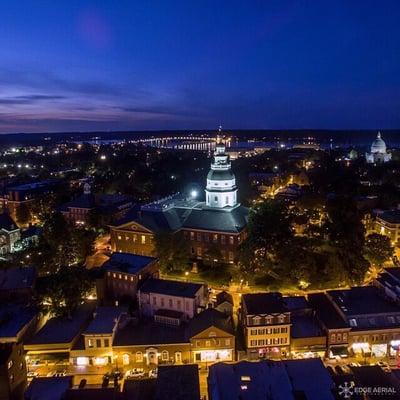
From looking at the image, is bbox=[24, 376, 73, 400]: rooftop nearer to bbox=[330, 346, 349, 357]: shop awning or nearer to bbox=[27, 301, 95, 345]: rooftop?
bbox=[27, 301, 95, 345]: rooftop

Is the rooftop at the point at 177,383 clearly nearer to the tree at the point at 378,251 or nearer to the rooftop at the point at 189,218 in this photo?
the rooftop at the point at 189,218

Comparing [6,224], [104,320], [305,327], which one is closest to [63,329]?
[104,320]

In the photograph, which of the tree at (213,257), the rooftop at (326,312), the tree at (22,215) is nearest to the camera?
the rooftop at (326,312)

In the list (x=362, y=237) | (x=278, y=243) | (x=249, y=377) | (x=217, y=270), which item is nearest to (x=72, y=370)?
(x=249, y=377)

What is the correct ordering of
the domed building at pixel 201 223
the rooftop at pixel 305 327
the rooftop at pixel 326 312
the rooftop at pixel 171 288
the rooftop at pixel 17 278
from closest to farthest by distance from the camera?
1. the rooftop at pixel 326 312
2. the rooftop at pixel 305 327
3. the rooftop at pixel 171 288
4. the rooftop at pixel 17 278
5. the domed building at pixel 201 223

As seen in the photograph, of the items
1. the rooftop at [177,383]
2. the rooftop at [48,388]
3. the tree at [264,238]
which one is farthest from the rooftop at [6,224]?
the rooftop at [177,383]

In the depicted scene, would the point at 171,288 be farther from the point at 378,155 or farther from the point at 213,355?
the point at 378,155

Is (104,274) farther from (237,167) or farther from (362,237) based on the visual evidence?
(237,167)

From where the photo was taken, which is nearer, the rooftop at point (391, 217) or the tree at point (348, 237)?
the tree at point (348, 237)
